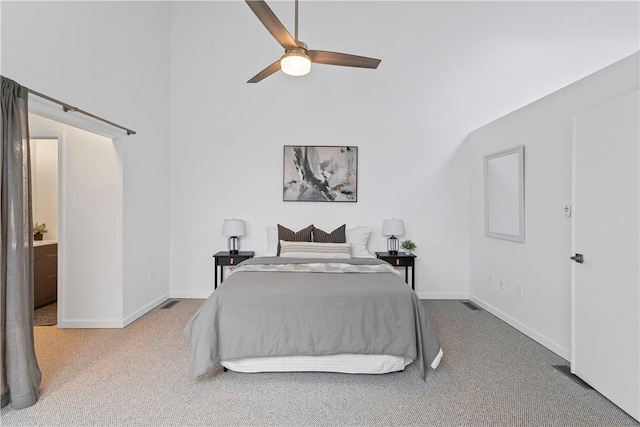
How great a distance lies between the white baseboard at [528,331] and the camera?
2.81 meters

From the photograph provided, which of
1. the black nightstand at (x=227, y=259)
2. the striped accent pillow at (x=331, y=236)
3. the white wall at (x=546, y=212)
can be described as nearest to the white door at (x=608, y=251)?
the white wall at (x=546, y=212)

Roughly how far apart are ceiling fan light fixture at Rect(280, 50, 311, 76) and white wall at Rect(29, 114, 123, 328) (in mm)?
2204

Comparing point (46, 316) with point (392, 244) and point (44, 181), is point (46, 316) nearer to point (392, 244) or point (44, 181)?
point (44, 181)

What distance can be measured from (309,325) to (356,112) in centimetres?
323

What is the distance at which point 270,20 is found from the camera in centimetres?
213

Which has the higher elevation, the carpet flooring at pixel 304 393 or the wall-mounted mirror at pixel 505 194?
the wall-mounted mirror at pixel 505 194

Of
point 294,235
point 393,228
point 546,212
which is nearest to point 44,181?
point 294,235

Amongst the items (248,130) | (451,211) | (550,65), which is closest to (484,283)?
(451,211)

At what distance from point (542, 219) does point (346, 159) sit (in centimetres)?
244

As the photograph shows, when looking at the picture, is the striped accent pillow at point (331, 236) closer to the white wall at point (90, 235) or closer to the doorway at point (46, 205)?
the white wall at point (90, 235)

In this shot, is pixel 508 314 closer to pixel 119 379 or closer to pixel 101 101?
pixel 119 379

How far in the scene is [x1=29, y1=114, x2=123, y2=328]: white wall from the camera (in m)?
3.44

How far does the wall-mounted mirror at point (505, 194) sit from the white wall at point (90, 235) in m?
4.25

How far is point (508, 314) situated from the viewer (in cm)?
363
